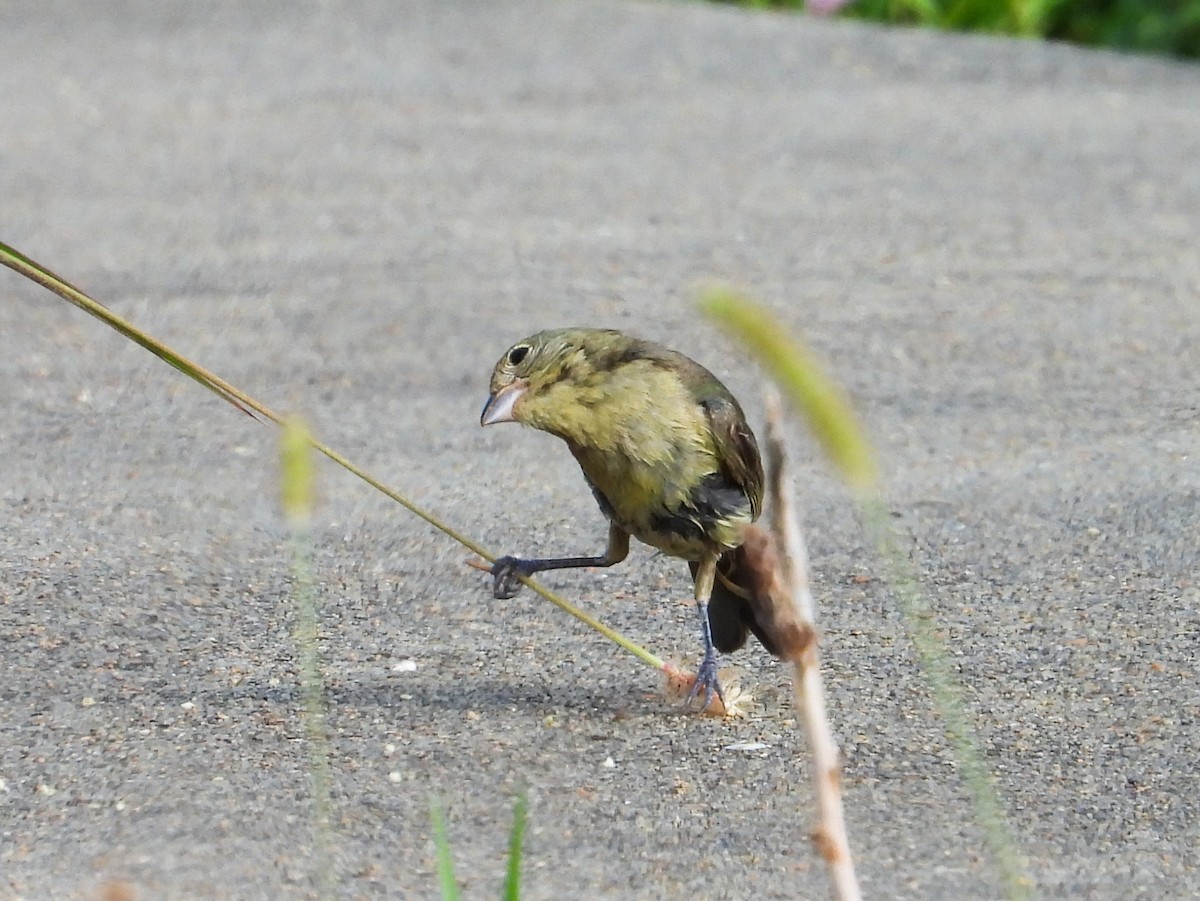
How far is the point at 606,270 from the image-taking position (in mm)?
6590

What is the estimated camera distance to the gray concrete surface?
124 inches

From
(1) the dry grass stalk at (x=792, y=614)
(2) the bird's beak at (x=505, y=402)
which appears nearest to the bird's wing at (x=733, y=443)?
(2) the bird's beak at (x=505, y=402)

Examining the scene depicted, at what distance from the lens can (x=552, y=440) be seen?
531 cm

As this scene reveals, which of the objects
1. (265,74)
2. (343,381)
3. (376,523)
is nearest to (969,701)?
(376,523)

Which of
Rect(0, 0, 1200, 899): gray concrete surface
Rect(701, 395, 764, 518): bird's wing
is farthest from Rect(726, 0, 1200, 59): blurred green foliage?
Rect(701, 395, 764, 518): bird's wing

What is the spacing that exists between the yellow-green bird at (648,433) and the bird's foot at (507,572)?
21 cm

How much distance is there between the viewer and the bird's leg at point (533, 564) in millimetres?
3672

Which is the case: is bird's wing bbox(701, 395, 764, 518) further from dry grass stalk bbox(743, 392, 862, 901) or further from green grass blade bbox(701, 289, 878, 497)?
green grass blade bbox(701, 289, 878, 497)

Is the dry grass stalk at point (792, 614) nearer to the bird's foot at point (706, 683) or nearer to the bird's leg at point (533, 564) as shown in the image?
the bird's foot at point (706, 683)

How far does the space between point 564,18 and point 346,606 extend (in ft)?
22.2

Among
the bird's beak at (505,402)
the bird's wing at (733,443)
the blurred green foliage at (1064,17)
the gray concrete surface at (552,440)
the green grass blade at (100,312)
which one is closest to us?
the green grass blade at (100,312)

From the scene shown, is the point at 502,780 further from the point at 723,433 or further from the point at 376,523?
→ the point at 376,523

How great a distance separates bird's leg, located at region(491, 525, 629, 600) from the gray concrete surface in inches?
7.2

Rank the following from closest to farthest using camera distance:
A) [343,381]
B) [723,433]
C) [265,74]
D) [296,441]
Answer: [296,441], [723,433], [343,381], [265,74]
